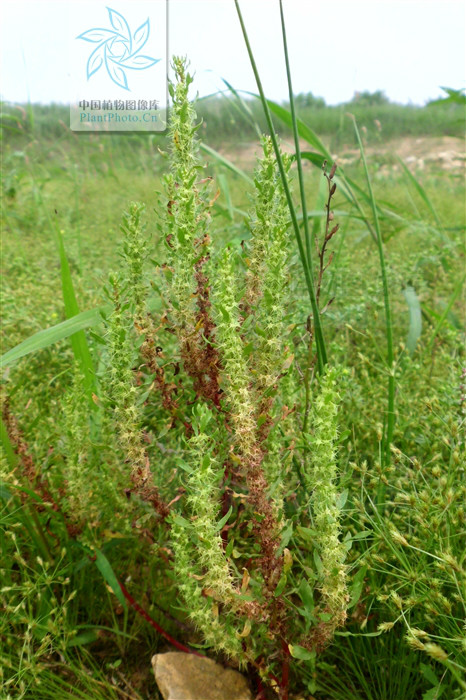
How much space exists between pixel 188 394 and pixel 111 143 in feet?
19.3

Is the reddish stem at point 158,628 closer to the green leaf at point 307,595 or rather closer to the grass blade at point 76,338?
the green leaf at point 307,595

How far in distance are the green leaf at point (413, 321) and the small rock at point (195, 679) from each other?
1.32 metres

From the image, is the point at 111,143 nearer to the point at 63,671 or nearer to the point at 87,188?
the point at 87,188

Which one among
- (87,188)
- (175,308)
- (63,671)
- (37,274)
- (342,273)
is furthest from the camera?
(87,188)

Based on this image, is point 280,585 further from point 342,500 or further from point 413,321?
point 413,321

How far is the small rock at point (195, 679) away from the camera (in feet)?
3.85

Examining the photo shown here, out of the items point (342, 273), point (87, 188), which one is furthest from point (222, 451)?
point (87, 188)

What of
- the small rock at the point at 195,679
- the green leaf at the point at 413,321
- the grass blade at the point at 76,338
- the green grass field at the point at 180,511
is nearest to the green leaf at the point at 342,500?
the green grass field at the point at 180,511

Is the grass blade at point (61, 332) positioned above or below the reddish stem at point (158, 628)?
above

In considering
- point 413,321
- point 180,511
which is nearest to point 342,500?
point 180,511

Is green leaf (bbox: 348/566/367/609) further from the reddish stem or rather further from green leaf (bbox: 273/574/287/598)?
the reddish stem

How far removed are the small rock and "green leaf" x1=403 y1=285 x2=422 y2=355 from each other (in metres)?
1.32

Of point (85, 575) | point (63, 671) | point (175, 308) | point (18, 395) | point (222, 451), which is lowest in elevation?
point (63, 671)

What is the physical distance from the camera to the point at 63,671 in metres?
1.33
